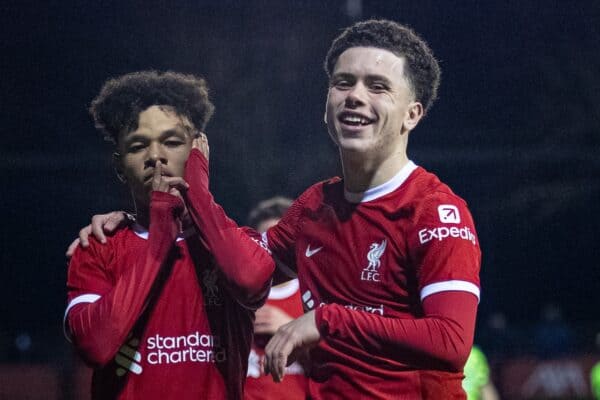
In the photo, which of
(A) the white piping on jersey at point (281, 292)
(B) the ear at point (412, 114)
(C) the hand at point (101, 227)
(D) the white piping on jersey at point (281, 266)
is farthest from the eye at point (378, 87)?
(A) the white piping on jersey at point (281, 292)

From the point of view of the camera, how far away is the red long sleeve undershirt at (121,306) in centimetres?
266

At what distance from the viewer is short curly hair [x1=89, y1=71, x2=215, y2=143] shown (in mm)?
3035

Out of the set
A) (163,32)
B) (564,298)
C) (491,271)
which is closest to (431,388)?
(163,32)

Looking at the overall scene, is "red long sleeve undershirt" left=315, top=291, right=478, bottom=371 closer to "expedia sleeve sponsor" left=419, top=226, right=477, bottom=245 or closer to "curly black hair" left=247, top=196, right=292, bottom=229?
"expedia sleeve sponsor" left=419, top=226, right=477, bottom=245

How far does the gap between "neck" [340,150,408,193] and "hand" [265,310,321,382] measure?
0.52 meters

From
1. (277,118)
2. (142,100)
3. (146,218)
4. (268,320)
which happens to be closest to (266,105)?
(277,118)

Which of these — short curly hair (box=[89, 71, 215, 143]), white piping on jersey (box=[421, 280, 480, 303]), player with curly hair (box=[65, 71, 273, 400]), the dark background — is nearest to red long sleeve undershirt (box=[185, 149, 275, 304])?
player with curly hair (box=[65, 71, 273, 400])

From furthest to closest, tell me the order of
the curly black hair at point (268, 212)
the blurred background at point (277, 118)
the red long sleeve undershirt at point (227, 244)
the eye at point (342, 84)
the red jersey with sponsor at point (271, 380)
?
the blurred background at point (277, 118) → the curly black hair at point (268, 212) → the red jersey with sponsor at point (271, 380) → the eye at point (342, 84) → the red long sleeve undershirt at point (227, 244)

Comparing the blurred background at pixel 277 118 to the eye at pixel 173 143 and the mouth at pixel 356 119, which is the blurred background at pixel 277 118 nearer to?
the eye at pixel 173 143

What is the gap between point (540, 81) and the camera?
12.3 m

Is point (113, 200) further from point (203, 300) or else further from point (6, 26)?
point (203, 300)

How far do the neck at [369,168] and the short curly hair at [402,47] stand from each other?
0.23 metres

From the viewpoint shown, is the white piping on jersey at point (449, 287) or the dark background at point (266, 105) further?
the dark background at point (266, 105)

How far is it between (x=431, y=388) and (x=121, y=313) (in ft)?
2.94
